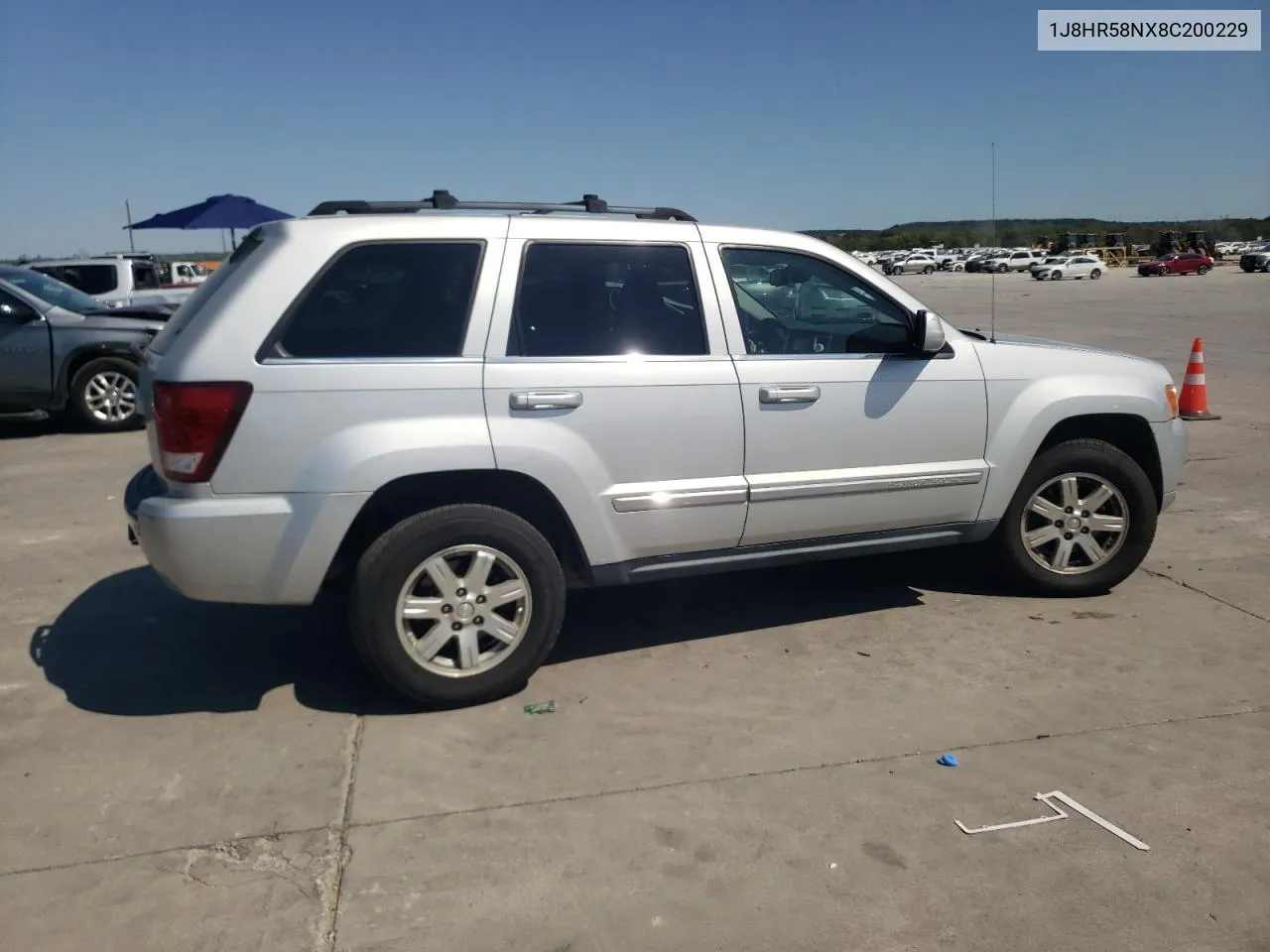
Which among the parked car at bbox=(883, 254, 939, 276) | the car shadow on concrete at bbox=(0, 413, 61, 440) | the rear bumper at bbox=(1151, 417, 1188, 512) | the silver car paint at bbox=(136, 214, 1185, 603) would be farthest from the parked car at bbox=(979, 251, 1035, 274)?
the silver car paint at bbox=(136, 214, 1185, 603)

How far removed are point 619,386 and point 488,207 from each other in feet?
3.73

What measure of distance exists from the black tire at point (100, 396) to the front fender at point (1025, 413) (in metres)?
8.77

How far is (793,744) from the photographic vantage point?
12.5ft

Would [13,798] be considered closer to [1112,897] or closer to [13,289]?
[1112,897]

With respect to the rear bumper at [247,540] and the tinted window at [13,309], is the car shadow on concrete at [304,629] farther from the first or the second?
the tinted window at [13,309]

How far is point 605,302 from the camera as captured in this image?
4336 mm

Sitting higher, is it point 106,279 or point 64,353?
point 106,279

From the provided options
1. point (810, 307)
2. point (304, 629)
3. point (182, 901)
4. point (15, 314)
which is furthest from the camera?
point (15, 314)

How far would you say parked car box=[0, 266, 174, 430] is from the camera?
10141mm

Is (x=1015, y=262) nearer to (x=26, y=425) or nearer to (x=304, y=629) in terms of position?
(x=26, y=425)

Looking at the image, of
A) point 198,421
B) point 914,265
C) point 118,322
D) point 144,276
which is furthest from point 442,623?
point 914,265

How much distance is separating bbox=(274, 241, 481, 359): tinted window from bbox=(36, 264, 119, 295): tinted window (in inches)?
507

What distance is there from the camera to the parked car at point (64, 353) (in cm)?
1014

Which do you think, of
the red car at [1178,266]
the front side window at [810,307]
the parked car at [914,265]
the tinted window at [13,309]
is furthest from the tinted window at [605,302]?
the parked car at [914,265]
